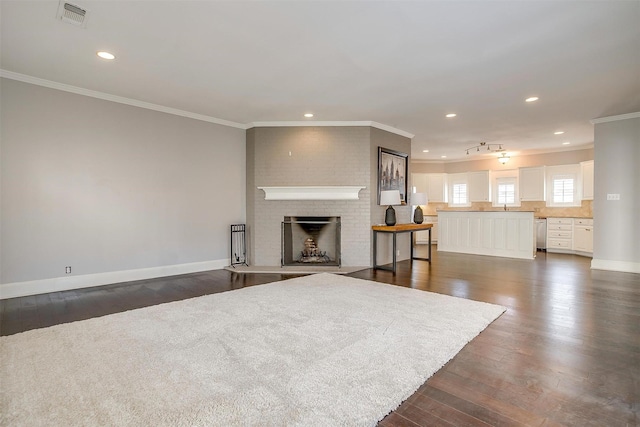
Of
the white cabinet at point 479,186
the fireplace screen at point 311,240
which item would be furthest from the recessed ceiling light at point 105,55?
the white cabinet at point 479,186

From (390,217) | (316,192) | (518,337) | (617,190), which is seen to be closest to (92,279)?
(316,192)

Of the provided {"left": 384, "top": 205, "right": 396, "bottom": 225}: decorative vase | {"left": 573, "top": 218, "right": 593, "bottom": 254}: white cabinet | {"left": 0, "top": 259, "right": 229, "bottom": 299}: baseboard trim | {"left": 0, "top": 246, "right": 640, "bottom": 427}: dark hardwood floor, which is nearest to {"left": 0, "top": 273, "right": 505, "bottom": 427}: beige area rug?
{"left": 0, "top": 246, "right": 640, "bottom": 427}: dark hardwood floor

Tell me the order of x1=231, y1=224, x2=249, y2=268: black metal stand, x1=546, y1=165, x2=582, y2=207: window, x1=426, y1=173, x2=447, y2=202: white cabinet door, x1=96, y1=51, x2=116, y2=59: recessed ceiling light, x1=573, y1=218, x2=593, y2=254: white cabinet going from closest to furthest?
x1=96, y1=51, x2=116, y2=59: recessed ceiling light → x1=231, y1=224, x2=249, y2=268: black metal stand → x1=573, y1=218, x2=593, y2=254: white cabinet → x1=546, y1=165, x2=582, y2=207: window → x1=426, y1=173, x2=447, y2=202: white cabinet door

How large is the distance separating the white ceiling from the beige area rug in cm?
266

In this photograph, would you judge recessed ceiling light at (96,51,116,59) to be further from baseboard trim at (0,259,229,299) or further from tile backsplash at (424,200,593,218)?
tile backsplash at (424,200,593,218)

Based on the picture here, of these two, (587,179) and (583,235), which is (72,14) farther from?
(587,179)

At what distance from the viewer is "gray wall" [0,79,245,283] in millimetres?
3969

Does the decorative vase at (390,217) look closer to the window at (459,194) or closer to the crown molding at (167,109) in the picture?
the crown molding at (167,109)

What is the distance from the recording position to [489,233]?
7.57 meters

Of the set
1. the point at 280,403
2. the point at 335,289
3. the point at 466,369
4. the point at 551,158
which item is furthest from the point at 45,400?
the point at 551,158

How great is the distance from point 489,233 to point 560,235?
7.46ft

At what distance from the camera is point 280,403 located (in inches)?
68.7

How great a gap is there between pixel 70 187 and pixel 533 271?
7.30m

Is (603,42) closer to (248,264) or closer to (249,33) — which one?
(249,33)
